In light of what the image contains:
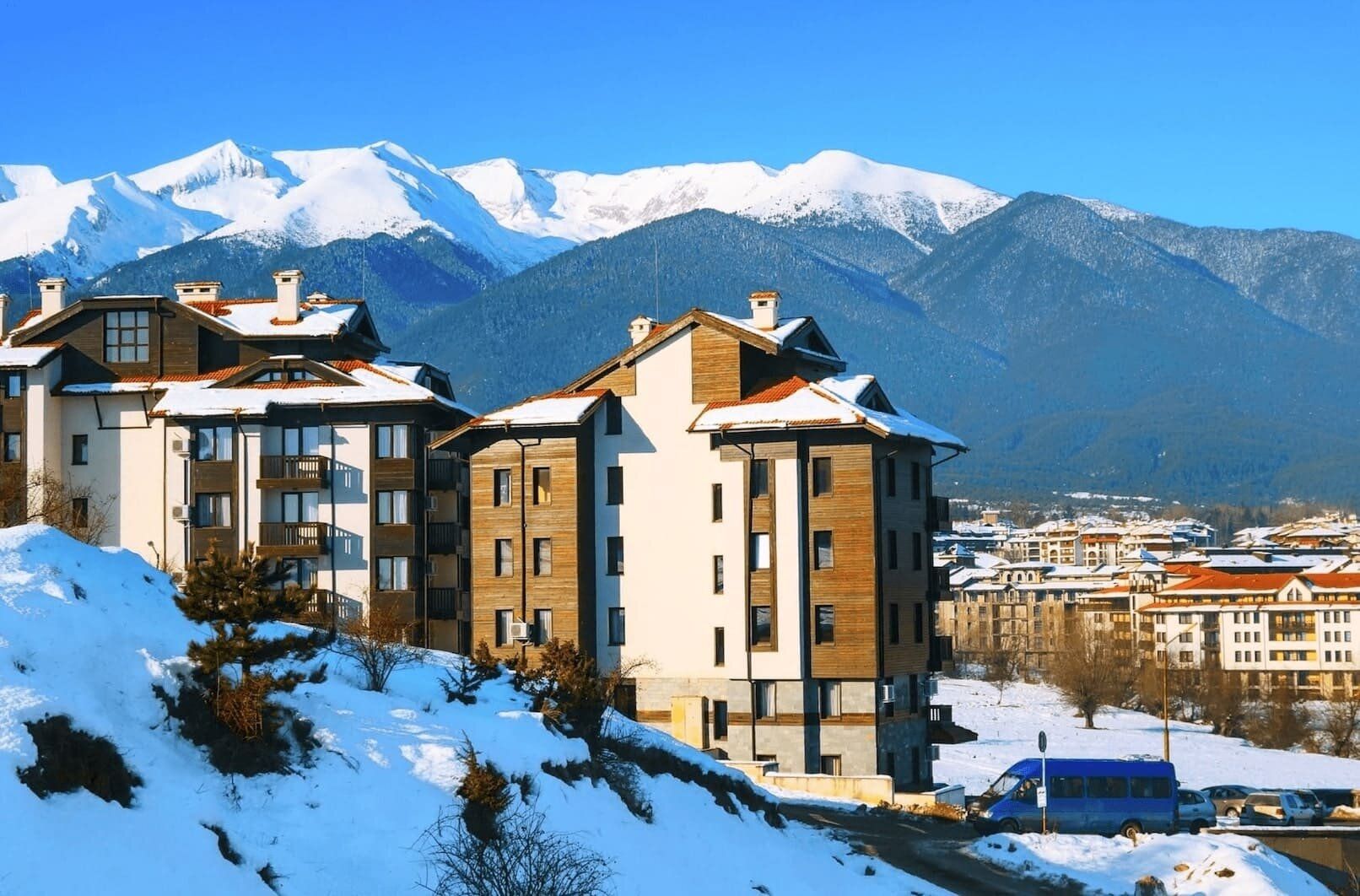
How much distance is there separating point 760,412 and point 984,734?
63993 millimetres

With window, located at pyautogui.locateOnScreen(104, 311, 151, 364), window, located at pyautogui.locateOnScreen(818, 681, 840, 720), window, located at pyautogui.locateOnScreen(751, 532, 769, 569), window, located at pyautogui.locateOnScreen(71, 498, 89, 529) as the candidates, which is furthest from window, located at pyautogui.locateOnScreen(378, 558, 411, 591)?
window, located at pyautogui.locateOnScreen(818, 681, 840, 720)

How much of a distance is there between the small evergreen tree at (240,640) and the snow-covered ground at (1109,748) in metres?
53.2

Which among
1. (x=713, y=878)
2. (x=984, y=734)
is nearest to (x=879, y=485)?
(x=713, y=878)

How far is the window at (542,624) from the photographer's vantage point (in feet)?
220

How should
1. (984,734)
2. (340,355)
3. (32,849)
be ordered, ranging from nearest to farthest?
(32,849), (340,355), (984,734)

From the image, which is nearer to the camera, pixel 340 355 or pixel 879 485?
pixel 879 485

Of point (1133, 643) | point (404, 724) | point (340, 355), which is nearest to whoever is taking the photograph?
point (404, 724)

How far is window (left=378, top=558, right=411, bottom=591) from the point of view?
2793 inches

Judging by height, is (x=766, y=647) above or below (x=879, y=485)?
below

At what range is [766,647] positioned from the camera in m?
64.3

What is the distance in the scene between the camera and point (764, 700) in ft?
210

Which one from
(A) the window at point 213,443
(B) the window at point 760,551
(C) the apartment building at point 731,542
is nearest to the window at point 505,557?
(C) the apartment building at point 731,542

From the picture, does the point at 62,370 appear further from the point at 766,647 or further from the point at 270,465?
the point at 766,647

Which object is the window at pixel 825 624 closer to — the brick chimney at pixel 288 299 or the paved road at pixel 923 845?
the paved road at pixel 923 845
